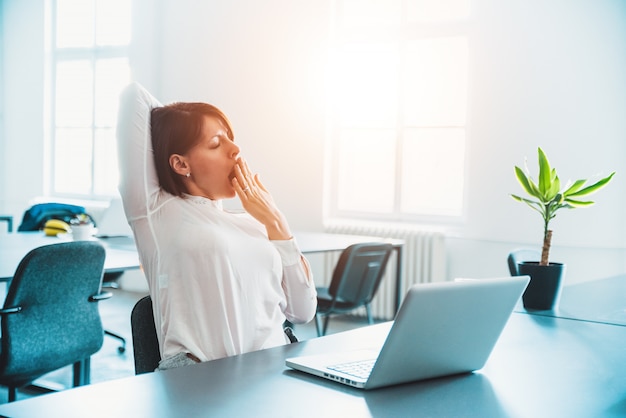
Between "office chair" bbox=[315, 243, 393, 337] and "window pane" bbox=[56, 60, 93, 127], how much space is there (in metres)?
4.39

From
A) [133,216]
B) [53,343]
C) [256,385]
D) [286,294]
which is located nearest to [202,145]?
[133,216]

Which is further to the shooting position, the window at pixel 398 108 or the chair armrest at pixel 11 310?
the window at pixel 398 108

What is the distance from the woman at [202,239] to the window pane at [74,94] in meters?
6.36

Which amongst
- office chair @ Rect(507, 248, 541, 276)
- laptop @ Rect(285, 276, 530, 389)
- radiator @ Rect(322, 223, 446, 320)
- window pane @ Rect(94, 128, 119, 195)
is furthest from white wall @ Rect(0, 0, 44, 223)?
laptop @ Rect(285, 276, 530, 389)

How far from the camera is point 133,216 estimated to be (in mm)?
1666

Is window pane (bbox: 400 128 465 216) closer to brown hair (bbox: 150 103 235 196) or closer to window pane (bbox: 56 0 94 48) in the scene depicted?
window pane (bbox: 56 0 94 48)

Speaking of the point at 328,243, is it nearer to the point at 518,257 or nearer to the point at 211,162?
the point at 518,257

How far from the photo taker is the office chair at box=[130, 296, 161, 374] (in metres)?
1.64

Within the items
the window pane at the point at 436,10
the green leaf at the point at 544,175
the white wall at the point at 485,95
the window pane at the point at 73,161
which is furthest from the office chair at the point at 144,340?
the window pane at the point at 73,161

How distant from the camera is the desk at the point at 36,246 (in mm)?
2982

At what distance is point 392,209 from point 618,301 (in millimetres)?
3546

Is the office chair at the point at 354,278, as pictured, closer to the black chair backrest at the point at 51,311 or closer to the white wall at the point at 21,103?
the black chair backrest at the point at 51,311

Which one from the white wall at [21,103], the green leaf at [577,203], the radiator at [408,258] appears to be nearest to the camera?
the green leaf at [577,203]

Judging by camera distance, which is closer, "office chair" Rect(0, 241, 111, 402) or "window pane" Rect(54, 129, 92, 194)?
"office chair" Rect(0, 241, 111, 402)
